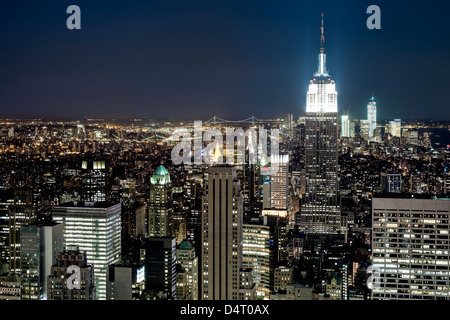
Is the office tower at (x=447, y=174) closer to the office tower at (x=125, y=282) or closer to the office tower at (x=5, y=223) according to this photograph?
the office tower at (x=125, y=282)

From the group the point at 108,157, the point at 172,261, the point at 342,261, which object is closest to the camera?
the point at 172,261

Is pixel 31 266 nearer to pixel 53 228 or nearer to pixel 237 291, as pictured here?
pixel 53 228

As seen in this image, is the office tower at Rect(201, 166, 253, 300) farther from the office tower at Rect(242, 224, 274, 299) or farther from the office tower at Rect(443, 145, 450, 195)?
the office tower at Rect(443, 145, 450, 195)

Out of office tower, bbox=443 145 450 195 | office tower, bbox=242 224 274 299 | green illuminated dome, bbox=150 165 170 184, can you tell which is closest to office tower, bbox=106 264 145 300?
office tower, bbox=242 224 274 299

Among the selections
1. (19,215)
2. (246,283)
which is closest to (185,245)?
(246,283)

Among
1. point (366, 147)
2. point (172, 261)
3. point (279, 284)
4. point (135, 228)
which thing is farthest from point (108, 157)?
point (366, 147)

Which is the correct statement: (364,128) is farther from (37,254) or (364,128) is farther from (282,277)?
(37,254)

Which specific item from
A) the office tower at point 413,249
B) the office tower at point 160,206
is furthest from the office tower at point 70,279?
the office tower at point 413,249
